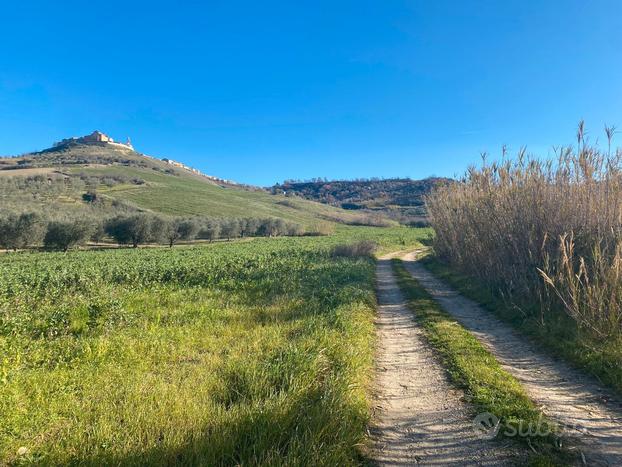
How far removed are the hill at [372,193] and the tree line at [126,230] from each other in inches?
1734

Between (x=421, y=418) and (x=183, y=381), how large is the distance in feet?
11.3

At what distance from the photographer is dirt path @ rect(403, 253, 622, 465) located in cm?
381

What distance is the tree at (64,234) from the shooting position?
42.5m

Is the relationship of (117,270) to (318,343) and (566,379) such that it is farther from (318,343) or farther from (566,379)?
(566,379)

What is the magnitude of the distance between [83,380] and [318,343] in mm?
3850

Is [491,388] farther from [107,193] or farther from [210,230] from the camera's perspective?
[107,193]

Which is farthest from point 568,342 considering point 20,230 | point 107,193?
point 107,193

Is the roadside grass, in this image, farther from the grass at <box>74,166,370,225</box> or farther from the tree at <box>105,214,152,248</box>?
the grass at <box>74,166,370,225</box>

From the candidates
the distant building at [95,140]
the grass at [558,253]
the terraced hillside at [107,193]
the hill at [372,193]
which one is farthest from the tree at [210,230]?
the distant building at [95,140]

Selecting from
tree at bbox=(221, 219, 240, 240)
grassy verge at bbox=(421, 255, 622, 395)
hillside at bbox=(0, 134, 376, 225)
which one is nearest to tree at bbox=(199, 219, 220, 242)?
tree at bbox=(221, 219, 240, 240)

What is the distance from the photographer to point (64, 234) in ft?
139

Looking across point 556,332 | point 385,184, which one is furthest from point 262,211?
point 556,332

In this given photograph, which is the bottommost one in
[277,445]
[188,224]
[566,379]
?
[566,379]

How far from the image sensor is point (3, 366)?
4.98 metres
